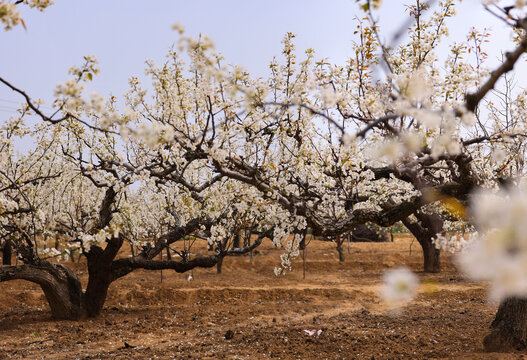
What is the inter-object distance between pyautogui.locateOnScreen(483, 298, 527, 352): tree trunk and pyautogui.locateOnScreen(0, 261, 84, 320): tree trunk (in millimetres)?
8051

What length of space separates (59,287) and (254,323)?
424 centimetres

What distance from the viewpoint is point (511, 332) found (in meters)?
6.50

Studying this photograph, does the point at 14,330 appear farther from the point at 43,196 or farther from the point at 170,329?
the point at 43,196

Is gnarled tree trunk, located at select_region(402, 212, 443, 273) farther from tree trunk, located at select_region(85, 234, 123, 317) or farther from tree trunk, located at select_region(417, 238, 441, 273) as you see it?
tree trunk, located at select_region(85, 234, 123, 317)

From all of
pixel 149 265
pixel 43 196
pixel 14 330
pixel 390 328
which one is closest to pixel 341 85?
pixel 390 328

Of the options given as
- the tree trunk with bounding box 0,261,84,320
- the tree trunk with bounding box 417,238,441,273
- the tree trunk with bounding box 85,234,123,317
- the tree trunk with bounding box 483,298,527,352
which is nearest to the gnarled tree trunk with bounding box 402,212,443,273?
the tree trunk with bounding box 417,238,441,273

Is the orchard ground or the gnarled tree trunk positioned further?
the gnarled tree trunk

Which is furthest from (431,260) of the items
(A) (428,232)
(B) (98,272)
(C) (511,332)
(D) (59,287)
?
(D) (59,287)

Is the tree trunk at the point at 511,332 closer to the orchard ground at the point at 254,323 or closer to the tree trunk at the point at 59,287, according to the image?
the orchard ground at the point at 254,323

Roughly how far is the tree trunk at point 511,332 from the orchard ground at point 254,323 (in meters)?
0.31

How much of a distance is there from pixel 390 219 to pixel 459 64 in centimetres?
269

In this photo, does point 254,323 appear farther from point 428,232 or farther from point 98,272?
point 428,232

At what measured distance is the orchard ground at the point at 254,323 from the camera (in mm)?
6891

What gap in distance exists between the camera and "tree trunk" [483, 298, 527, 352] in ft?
21.1
